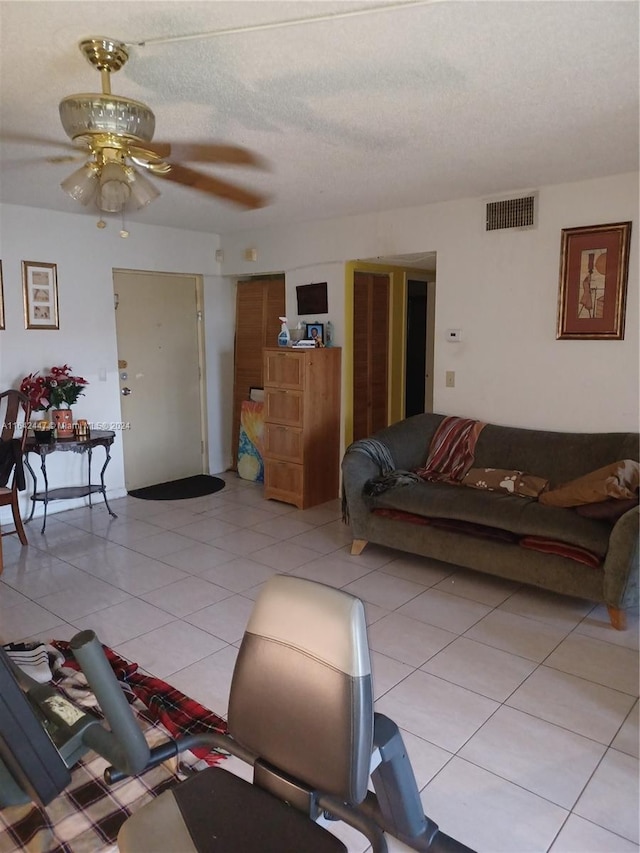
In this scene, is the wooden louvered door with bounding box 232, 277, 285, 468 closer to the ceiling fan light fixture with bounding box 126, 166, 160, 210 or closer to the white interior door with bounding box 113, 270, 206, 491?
the white interior door with bounding box 113, 270, 206, 491

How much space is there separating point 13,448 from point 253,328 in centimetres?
261

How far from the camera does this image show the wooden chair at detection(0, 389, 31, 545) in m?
3.82

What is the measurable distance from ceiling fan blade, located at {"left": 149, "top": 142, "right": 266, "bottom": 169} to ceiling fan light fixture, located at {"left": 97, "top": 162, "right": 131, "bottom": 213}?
2.58 ft

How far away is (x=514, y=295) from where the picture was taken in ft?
13.1

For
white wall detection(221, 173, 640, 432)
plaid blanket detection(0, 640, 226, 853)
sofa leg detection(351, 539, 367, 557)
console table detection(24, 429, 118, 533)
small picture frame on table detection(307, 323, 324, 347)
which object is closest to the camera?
plaid blanket detection(0, 640, 226, 853)

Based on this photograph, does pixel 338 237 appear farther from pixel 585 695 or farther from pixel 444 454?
pixel 585 695

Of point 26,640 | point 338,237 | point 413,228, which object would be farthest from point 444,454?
point 26,640

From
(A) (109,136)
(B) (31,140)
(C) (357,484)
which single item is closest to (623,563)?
(C) (357,484)

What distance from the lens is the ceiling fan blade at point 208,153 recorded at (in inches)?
115

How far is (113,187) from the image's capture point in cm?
222

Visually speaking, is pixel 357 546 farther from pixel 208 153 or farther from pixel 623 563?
pixel 208 153

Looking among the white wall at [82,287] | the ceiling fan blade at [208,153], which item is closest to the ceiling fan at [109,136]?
the ceiling fan blade at [208,153]

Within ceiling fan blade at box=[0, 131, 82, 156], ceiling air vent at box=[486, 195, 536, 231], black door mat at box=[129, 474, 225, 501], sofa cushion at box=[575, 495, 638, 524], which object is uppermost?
ceiling fan blade at box=[0, 131, 82, 156]

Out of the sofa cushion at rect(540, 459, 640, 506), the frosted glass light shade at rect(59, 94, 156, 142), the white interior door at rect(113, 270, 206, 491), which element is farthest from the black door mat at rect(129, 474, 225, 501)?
the frosted glass light shade at rect(59, 94, 156, 142)
